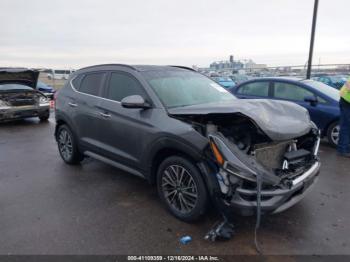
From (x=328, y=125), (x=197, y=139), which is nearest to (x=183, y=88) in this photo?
(x=197, y=139)

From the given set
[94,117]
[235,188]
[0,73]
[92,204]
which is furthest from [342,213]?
[0,73]

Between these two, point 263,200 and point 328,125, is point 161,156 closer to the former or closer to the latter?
point 263,200

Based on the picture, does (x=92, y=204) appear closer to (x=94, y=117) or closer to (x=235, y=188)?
(x=94, y=117)

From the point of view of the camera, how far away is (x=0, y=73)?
9078 millimetres

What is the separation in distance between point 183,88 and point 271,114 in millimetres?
1369

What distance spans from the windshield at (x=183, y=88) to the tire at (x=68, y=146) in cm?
209

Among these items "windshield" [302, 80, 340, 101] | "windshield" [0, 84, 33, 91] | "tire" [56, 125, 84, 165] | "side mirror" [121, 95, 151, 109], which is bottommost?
"tire" [56, 125, 84, 165]

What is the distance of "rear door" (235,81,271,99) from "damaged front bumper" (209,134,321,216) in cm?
494

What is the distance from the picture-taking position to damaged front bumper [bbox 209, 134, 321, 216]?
2.73m

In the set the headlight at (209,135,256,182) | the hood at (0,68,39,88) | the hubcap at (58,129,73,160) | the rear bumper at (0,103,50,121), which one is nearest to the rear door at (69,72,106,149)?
the hubcap at (58,129,73,160)

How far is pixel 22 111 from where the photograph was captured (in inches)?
Result: 377

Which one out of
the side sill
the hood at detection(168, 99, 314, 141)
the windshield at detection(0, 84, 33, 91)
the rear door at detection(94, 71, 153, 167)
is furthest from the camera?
the windshield at detection(0, 84, 33, 91)

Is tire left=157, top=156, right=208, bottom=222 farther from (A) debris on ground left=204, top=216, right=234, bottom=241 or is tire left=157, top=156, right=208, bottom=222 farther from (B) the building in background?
(B) the building in background

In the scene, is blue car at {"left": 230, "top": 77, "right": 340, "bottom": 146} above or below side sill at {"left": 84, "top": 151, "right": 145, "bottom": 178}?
above
